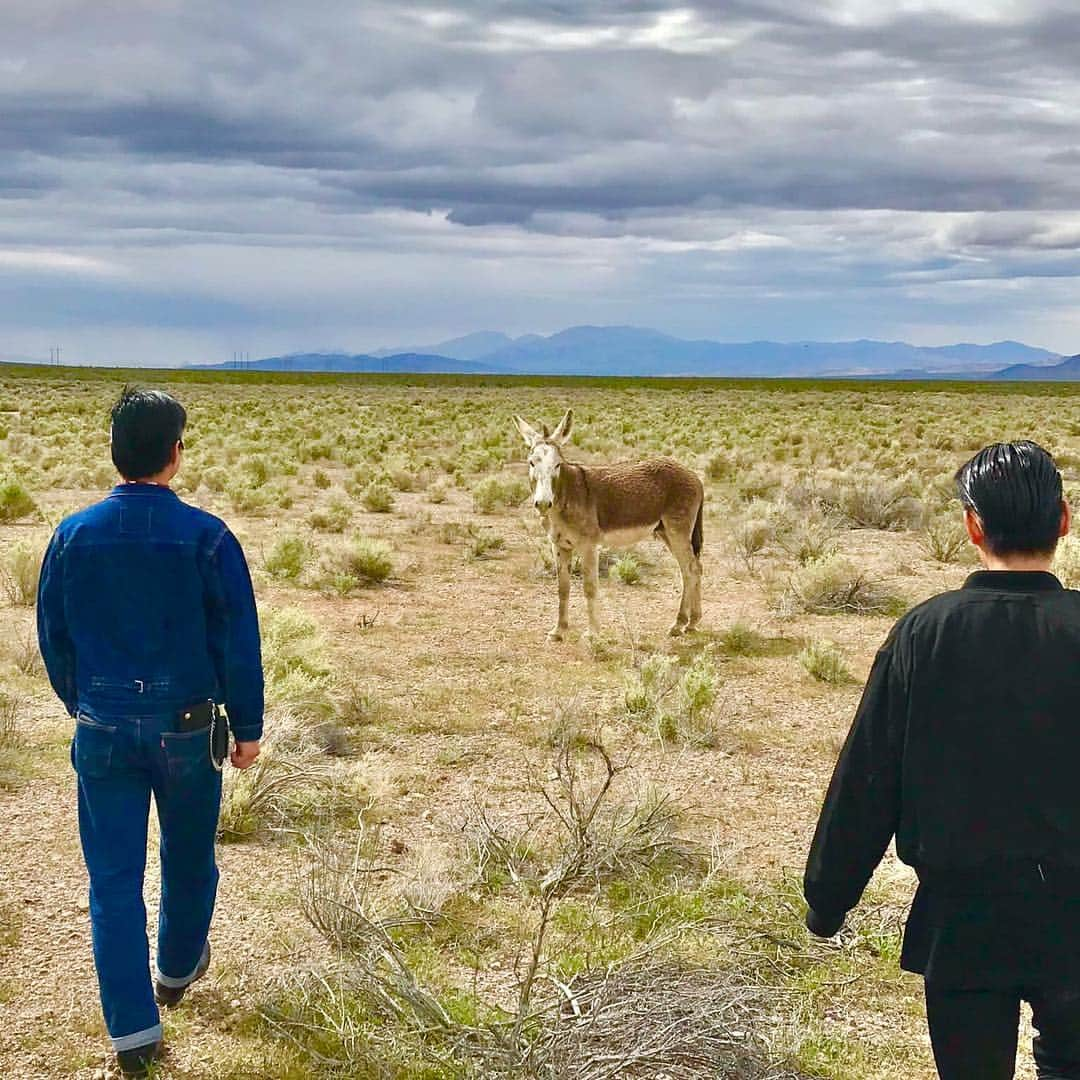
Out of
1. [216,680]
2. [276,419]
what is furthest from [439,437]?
[216,680]

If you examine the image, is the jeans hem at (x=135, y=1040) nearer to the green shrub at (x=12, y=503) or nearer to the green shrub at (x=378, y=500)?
the green shrub at (x=12, y=503)

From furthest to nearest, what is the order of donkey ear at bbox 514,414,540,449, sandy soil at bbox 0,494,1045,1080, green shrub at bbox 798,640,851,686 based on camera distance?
donkey ear at bbox 514,414,540,449 < green shrub at bbox 798,640,851,686 < sandy soil at bbox 0,494,1045,1080

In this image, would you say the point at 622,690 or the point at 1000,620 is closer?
the point at 1000,620

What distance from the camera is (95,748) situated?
349 cm

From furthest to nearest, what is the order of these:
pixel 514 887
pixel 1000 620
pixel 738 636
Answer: pixel 738 636 → pixel 514 887 → pixel 1000 620

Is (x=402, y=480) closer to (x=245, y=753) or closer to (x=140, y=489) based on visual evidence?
(x=245, y=753)

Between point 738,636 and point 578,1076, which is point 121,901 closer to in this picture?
point 578,1076

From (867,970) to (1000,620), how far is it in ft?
8.37

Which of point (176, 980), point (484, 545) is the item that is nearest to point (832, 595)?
point (484, 545)

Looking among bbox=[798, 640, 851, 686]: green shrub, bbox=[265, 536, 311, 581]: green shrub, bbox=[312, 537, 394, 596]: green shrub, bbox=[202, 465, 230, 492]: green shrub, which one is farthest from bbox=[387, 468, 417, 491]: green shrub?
bbox=[798, 640, 851, 686]: green shrub

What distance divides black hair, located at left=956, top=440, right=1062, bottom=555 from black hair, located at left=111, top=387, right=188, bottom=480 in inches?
89.7

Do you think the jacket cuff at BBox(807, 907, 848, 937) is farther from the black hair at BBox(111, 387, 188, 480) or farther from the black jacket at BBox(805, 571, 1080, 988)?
the black hair at BBox(111, 387, 188, 480)

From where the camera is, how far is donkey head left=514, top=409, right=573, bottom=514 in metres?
8.86

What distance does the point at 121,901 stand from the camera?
356 centimetres
